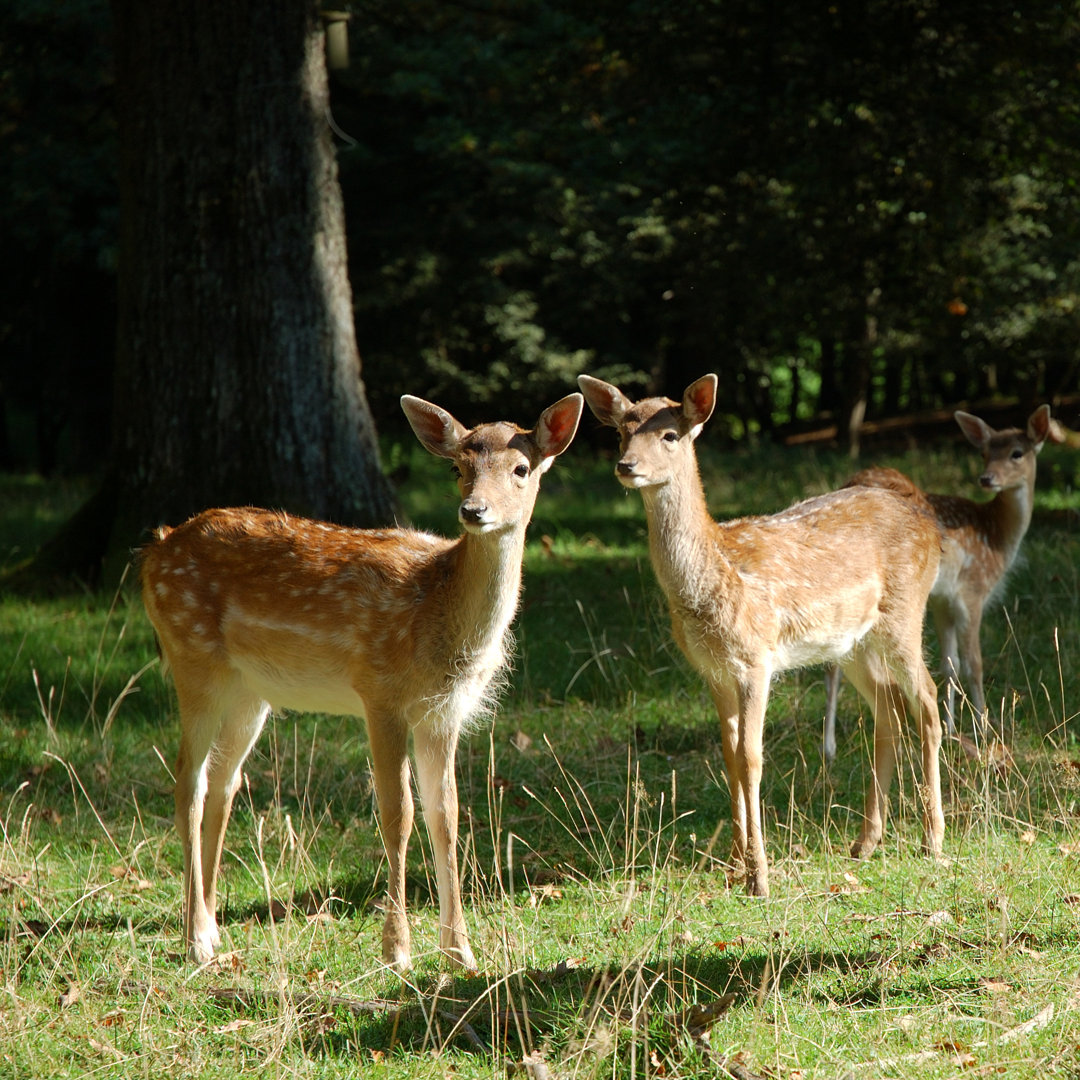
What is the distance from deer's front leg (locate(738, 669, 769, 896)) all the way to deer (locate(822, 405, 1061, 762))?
1.41 metres

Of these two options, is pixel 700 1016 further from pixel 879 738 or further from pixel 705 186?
pixel 705 186

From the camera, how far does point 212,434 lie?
8445 mm

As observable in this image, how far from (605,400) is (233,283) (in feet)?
13.9

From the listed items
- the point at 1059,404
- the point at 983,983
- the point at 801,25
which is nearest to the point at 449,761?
the point at 983,983

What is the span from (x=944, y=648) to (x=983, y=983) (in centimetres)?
353

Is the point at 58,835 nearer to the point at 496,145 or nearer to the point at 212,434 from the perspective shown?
the point at 212,434

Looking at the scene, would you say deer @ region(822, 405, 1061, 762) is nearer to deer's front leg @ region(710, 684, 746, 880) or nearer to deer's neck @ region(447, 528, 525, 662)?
deer's front leg @ region(710, 684, 746, 880)

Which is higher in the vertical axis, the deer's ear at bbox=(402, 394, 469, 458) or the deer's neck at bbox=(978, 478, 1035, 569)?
the deer's ear at bbox=(402, 394, 469, 458)

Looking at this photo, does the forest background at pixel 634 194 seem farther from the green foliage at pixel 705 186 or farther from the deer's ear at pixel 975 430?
the deer's ear at pixel 975 430

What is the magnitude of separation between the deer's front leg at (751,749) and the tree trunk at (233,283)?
4.12 metres

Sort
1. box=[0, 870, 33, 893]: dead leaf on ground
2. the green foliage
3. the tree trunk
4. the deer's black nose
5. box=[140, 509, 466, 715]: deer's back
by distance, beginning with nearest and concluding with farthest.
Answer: the deer's black nose, box=[140, 509, 466, 715]: deer's back, box=[0, 870, 33, 893]: dead leaf on ground, the tree trunk, the green foliage

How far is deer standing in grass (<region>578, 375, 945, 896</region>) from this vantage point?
16.3ft

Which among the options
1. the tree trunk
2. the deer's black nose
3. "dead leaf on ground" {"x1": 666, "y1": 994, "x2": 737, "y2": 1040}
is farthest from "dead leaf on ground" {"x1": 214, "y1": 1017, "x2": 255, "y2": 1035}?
the tree trunk

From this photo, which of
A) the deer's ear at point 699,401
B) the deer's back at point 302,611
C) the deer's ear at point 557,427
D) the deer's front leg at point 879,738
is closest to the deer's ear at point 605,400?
the deer's ear at point 699,401
